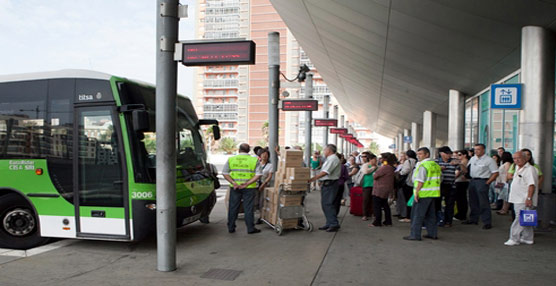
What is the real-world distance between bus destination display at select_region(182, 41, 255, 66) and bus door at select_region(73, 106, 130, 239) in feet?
6.30

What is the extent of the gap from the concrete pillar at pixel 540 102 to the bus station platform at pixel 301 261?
119cm

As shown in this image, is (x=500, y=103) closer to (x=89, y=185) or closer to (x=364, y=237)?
(x=364, y=237)

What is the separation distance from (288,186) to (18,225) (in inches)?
187

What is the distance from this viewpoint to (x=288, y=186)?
8.74 metres

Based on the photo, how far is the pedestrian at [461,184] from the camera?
998 centimetres

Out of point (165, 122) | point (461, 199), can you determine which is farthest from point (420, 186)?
point (165, 122)

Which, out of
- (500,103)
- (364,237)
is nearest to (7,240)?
(364,237)

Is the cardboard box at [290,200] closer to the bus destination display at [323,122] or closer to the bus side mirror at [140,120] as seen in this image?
the bus side mirror at [140,120]

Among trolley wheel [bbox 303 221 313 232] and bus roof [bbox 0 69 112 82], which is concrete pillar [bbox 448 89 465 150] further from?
bus roof [bbox 0 69 112 82]

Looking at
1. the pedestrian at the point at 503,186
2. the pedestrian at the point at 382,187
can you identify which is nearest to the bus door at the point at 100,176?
the pedestrian at the point at 382,187

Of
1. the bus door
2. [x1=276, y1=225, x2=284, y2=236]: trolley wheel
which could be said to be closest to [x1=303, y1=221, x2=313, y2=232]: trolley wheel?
[x1=276, y1=225, x2=284, y2=236]: trolley wheel

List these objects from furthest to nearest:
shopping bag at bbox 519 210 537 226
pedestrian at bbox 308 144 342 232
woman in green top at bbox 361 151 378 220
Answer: woman in green top at bbox 361 151 378 220
pedestrian at bbox 308 144 342 232
shopping bag at bbox 519 210 537 226

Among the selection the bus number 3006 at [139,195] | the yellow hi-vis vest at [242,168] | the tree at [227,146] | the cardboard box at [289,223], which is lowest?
the tree at [227,146]

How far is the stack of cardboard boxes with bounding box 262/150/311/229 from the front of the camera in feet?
28.8
